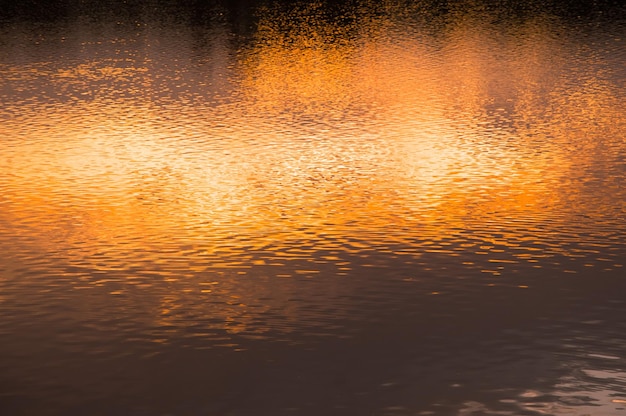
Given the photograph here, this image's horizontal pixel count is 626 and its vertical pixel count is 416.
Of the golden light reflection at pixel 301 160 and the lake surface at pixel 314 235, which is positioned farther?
the golden light reflection at pixel 301 160

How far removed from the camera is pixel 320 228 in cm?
1858

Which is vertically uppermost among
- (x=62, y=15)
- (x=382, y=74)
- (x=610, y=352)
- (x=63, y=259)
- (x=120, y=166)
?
(x=62, y=15)

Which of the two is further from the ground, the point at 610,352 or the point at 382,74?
the point at 382,74

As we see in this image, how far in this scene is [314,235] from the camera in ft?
59.7

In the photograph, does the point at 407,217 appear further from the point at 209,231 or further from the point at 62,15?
→ the point at 62,15

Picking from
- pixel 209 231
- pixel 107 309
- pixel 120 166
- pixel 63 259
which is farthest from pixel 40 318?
pixel 120 166

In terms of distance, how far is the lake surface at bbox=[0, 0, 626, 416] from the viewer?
12.8m

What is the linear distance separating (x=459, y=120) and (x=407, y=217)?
27.3 ft

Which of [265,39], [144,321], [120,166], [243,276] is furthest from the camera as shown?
[265,39]

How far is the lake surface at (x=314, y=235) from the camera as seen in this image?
42.1ft

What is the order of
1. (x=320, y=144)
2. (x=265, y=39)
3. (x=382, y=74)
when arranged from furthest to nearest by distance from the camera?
(x=265, y=39) < (x=382, y=74) < (x=320, y=144)

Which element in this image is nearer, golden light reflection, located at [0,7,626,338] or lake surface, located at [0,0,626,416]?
lake surface, located at [0,0,626,416]

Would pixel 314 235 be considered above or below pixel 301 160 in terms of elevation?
below

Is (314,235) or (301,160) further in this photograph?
(301,160)
